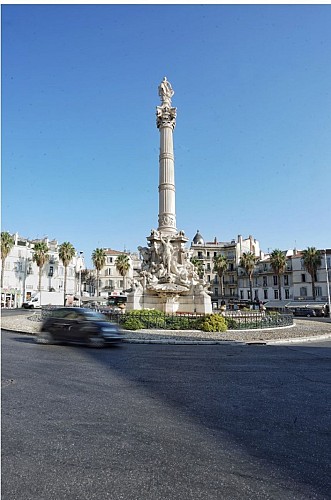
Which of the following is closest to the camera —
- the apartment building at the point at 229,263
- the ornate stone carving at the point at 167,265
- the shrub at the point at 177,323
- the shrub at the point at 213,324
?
the shrub at the point at 213,324

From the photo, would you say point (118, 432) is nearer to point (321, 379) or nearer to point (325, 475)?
point (325, 475)

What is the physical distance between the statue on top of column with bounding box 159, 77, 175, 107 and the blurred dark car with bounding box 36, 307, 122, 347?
25.5m

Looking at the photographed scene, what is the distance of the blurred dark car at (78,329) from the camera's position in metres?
13.6

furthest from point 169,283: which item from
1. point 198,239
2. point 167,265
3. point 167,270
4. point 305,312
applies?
point 198,239

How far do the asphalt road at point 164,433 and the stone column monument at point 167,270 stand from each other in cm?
1769

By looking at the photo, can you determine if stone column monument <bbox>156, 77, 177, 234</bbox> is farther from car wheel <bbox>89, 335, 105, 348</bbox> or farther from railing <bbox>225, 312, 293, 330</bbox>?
car wheel <bbox>89, 335, 105, 348</bbox>

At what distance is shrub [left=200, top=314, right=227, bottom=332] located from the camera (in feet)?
66.1

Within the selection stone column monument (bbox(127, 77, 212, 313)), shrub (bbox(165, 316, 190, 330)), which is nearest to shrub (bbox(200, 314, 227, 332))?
shrub (bbox(165, 316, 190, 330))

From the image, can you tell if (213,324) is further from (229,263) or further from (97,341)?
(229,263)

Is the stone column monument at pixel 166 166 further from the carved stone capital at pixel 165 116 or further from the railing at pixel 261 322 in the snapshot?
the railing at pixel 261 322

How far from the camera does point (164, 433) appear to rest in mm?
4570

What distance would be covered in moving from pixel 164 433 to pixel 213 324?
53.0ft

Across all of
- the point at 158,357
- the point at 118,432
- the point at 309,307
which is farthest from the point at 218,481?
the point at 309,307

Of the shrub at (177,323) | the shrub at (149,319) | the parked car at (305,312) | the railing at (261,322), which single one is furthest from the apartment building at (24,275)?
the railing at (261,322)
